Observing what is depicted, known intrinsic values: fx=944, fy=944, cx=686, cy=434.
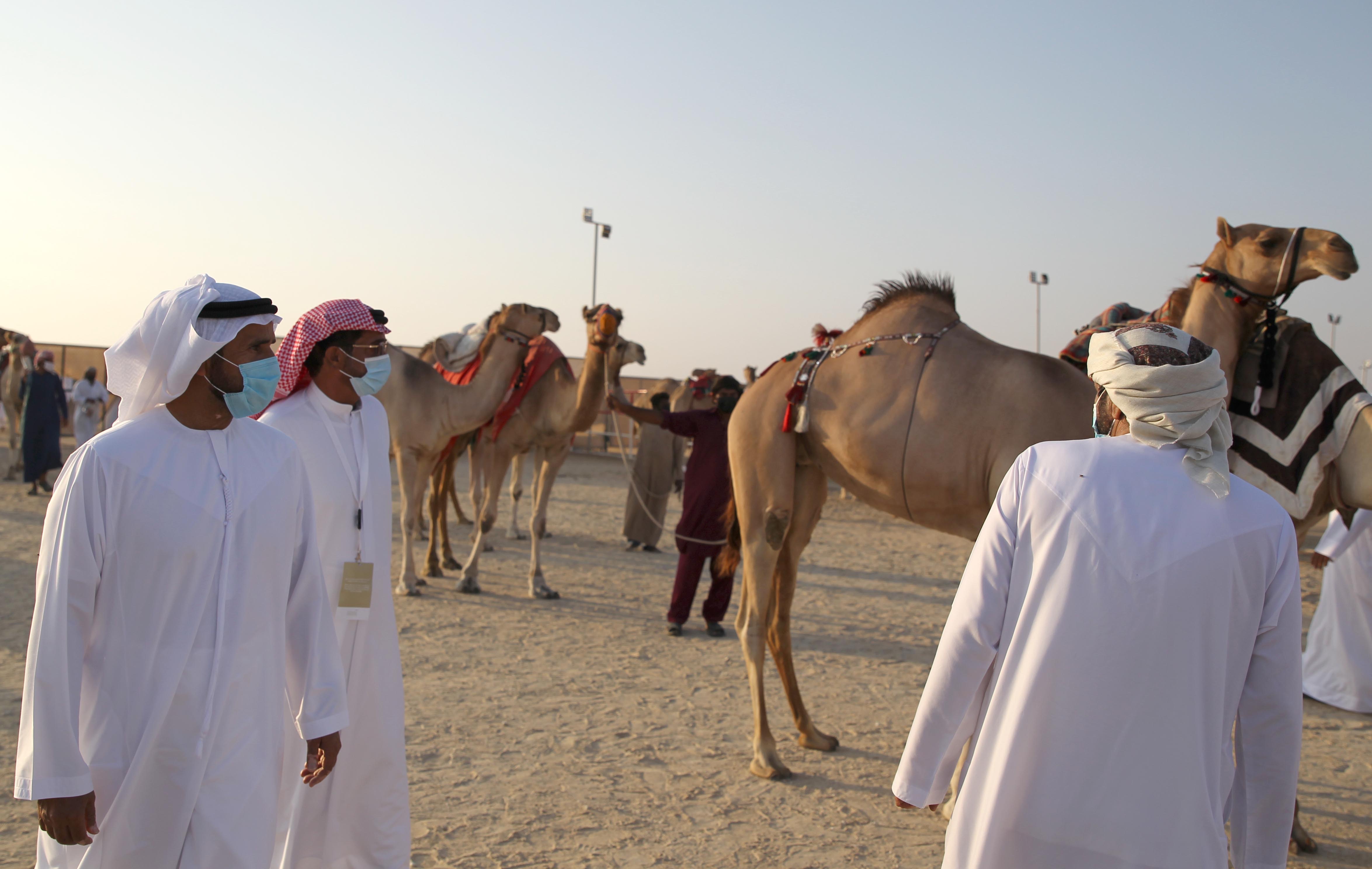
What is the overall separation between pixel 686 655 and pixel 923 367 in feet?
11.2

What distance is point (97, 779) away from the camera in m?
2.15

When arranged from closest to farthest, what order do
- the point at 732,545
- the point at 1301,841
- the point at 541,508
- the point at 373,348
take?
the point at 373,348, the point at 1301,841, the point at 732,545, the point at 541,508

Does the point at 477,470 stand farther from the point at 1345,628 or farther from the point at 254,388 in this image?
the point at 254,388

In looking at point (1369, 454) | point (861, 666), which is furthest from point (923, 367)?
point (861, 666)

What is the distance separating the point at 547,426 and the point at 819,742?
5486 millimetres

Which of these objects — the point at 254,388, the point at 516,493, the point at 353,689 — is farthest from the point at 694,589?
the point at 254,388

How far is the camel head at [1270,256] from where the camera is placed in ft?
13.2

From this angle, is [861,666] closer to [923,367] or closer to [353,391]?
[923,367]

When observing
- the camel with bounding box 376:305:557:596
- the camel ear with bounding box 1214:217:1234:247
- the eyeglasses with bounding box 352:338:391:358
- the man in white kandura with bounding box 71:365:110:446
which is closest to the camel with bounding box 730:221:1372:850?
the camel ear with bounding box 1214:217:1234:247

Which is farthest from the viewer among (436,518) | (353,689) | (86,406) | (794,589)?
(86,406)

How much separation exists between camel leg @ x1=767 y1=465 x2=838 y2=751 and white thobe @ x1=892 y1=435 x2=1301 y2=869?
10.4 feet

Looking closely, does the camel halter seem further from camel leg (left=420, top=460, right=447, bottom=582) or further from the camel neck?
camel leg (left=420, top=460, right=447, bottom=582)

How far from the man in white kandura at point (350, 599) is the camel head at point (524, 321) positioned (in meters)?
6.26

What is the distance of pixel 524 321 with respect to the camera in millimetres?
9727
